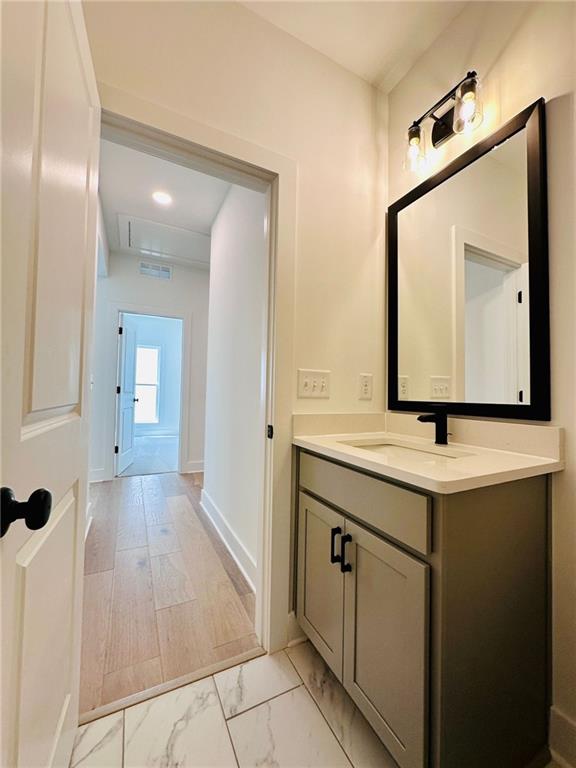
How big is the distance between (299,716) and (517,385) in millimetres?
1361

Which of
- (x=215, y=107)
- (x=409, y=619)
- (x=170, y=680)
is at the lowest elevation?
(x=170, y=680)

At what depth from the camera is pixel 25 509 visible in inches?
18.2

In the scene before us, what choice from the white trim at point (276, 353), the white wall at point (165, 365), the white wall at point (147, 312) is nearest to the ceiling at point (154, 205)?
the white wall at point (147, 312)

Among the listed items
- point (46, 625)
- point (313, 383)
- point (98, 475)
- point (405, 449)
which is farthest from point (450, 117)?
point (98, 475)

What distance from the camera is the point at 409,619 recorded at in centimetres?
80

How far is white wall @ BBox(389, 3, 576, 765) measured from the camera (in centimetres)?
94

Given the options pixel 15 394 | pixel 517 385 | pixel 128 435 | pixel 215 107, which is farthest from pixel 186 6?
pixel 128 435

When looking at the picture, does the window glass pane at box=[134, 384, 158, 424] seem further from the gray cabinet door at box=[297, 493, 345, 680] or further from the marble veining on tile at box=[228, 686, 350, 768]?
the marble veining on tile at box=[228, 686, 350, 768]

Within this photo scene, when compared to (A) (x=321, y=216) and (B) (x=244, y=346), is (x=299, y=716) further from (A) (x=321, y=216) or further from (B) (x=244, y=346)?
(A) (x=321, y=216)

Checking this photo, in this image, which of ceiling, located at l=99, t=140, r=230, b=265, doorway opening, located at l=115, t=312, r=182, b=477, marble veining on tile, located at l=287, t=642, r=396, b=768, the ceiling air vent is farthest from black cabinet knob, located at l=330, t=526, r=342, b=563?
doorway opening, located at l=115, t=312, r=182, b=477

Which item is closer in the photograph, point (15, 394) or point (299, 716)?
point (15, 394)

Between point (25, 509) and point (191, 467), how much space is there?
12.5 feet

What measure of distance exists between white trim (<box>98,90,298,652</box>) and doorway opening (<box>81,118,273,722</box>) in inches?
1.1

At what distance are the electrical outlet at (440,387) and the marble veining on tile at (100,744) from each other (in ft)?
5.46
